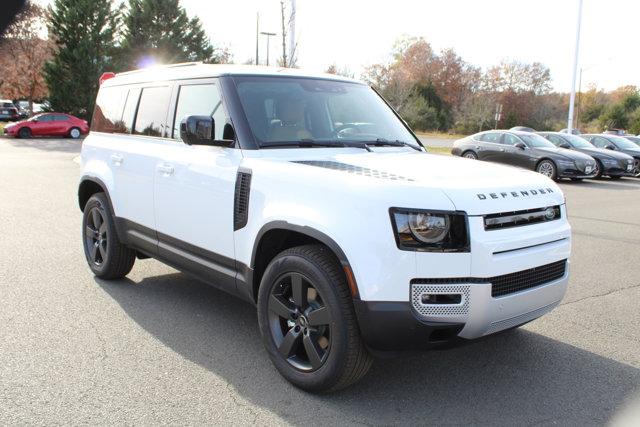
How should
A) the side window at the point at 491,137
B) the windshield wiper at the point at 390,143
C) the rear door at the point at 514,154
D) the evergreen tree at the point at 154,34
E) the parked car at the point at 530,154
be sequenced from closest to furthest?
1. the windshield wiper at the point at 390,143
2. the parked car at the point at 530,154
3. the rear door at the point at 514,154
4. the side window at the point at 491,137
5. the evergreen tree at the point at 154,34

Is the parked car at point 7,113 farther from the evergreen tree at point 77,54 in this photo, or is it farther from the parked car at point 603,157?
the parked car at point 603,157

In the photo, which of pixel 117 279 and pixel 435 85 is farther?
pixel 435 85

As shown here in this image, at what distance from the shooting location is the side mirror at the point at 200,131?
3.94m

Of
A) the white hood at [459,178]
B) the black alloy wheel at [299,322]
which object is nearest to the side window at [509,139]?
the white hood at [459,178]

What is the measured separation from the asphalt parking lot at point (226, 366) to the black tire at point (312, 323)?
15 centimetres

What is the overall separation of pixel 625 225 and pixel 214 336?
854 cm

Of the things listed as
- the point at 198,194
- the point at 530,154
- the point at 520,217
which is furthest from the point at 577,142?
→ the point at 198,194

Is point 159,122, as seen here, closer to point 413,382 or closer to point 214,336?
point 214,336

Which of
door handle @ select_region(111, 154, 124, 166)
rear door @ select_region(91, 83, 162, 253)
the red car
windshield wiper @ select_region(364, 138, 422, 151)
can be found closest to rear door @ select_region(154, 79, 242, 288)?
rear door @ select_region(91, 83, 162, 253)

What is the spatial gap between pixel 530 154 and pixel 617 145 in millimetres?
6627

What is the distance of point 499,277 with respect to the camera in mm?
3193

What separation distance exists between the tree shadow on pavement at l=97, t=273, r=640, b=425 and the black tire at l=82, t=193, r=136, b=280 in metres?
0.79

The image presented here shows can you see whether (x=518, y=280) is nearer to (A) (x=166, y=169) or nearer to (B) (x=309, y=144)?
(B) (x=309, y=144)

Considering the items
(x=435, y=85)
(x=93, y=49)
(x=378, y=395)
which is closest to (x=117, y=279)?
(x=378, y=395)
